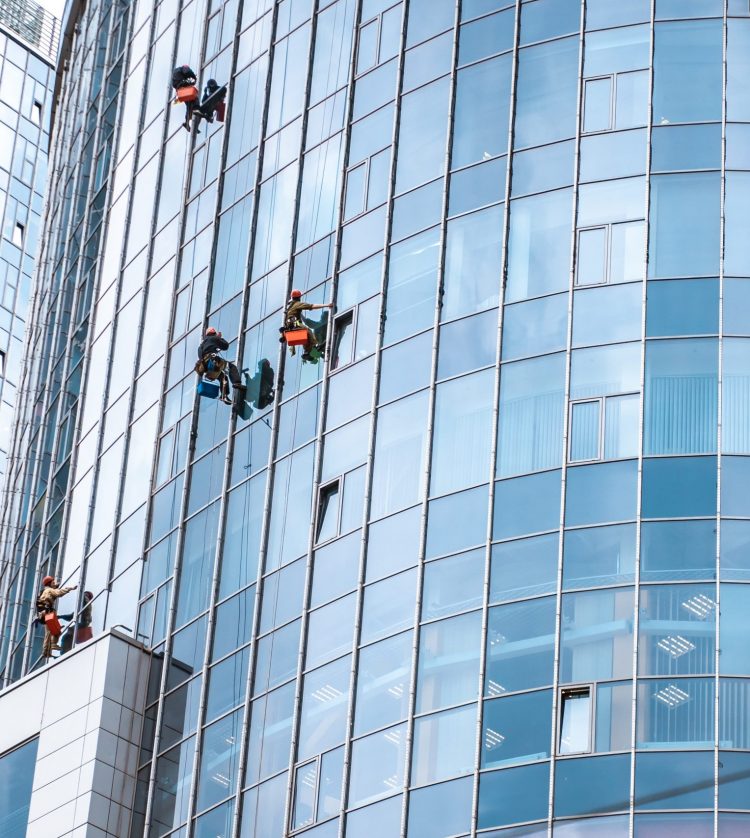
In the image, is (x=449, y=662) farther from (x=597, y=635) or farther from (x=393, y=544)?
(x=393, y=544)

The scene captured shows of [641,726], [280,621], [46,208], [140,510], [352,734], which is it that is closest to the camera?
[641,726]

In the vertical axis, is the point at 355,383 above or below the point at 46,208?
below

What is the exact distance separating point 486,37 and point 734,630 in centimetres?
1543

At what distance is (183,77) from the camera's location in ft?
176

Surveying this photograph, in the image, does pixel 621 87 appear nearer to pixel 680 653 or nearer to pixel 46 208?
pixel 680 653

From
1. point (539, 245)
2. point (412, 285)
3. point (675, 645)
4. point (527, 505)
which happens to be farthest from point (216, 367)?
point (675, 645)

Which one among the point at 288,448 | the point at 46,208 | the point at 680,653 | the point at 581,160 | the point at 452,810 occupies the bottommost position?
the point at 452,810

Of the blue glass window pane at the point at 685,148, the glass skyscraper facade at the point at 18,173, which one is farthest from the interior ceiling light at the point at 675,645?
the glass skyscraper facade at the point at 18,173

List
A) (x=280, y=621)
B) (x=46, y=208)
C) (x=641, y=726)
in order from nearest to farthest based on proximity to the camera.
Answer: (x=641, y=726) < (x=280, y=621) < (x=46, y=208)

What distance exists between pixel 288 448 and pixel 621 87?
10.4 m

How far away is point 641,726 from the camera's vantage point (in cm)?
3566

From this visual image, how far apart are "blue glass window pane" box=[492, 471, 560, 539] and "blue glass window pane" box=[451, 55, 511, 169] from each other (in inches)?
316

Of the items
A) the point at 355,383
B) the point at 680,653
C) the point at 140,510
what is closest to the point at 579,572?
the point at 680,653

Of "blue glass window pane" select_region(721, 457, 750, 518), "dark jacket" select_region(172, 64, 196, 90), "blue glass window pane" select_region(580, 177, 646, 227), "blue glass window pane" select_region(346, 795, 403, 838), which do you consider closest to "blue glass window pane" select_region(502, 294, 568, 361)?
"blue glass window pane" select_region(580, 177, 646, 227)
